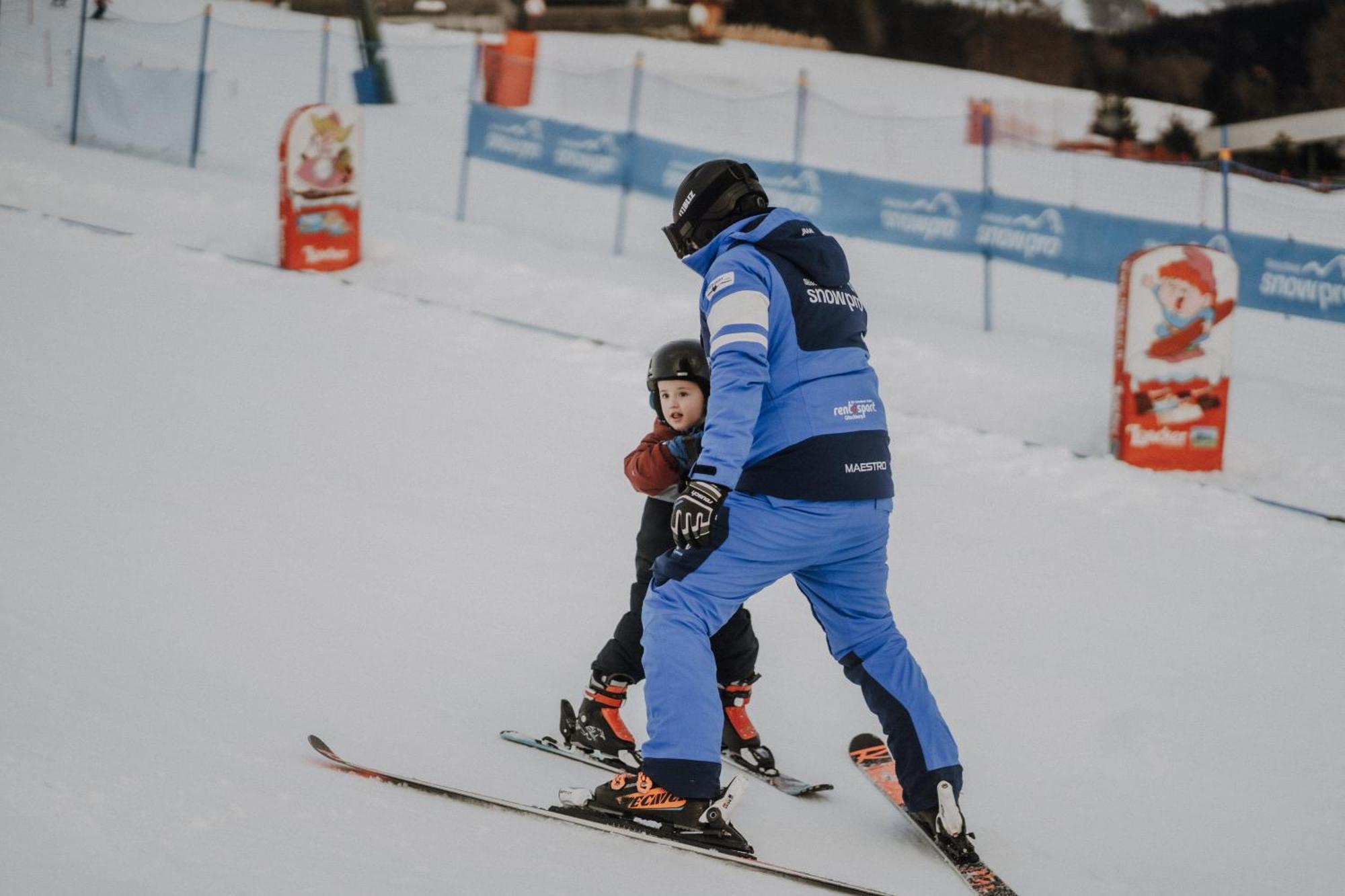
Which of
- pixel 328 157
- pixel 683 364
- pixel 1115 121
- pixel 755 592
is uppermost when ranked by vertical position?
pixel 1115 121

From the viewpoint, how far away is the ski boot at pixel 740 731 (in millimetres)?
3832

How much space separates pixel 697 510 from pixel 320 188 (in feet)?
28.5

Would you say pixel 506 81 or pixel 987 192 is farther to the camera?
pixel 506 81

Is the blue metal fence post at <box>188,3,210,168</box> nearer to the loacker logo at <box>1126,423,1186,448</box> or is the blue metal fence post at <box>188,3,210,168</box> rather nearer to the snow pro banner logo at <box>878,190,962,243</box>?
the snow pro banner logo at <box>878,190,962,243</box>

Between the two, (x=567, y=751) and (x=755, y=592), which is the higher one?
(x=755, y=592)

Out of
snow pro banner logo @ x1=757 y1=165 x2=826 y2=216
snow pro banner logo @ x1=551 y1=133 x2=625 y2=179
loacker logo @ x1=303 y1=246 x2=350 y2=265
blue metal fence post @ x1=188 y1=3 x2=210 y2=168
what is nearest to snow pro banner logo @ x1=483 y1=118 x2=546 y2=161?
snow pro banner logo @ x1=551 y1=133 x2=625 y2=179

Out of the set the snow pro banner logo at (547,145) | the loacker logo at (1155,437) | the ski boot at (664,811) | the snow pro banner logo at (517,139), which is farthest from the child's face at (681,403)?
the snow pro banner logo at (517,139)

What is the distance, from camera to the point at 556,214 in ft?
44.9

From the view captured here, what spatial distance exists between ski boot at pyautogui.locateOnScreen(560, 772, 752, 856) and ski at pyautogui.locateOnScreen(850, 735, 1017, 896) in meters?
0.59

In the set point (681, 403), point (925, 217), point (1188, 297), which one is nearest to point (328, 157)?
point (925, 217)

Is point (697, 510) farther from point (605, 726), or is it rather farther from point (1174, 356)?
point (1174, 356)

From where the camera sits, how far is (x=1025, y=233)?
33.8 feet

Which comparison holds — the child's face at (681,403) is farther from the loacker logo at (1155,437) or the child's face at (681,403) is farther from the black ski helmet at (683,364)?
the loacker logo at (1155,437)

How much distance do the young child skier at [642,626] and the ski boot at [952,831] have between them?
67 centimetres
